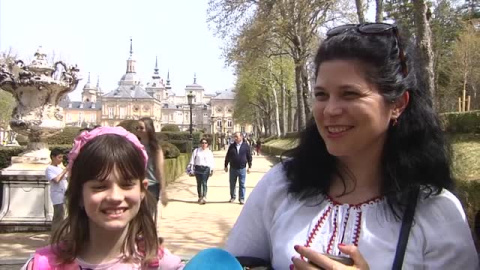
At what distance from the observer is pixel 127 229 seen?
1864 mm

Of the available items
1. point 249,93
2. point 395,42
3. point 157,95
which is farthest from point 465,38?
point 157,95

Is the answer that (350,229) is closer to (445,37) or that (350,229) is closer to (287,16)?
(287,16)

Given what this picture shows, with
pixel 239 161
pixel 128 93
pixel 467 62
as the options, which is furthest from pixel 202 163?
pixel 128 93

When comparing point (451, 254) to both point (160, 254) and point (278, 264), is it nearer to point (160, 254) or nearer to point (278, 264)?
point (278, 264)

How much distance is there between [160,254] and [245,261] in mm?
427

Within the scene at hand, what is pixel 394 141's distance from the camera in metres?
1.58

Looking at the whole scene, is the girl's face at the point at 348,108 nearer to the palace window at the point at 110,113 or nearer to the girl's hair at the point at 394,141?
the girl's hair at the point at 394,141

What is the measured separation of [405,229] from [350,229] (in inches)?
5.7

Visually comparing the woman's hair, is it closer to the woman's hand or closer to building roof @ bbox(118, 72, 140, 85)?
the woman's hand

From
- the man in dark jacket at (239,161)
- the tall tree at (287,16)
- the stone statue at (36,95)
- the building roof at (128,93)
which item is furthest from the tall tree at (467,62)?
the building roof at (128,93)

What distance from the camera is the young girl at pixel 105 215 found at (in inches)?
69.4

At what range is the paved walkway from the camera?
23.8 feet

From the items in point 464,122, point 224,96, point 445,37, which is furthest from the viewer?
point 224,96

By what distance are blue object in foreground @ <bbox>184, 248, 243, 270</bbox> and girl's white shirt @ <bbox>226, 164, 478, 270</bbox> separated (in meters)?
0.21
